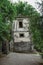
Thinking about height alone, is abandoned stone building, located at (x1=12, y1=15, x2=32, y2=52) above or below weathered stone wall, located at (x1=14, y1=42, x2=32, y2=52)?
above

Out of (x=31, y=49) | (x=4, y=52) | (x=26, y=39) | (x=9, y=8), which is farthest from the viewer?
(x=26, y=39)

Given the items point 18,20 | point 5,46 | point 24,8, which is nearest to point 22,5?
point 24,8

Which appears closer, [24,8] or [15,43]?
[15,43]

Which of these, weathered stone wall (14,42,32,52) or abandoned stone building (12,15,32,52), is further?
abandoned stone building (12,15,32,52)

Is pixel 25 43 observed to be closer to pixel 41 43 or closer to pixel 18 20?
pixel 18 20

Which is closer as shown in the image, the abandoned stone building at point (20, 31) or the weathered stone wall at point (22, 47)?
the weathered stone wall at point (22, 47)

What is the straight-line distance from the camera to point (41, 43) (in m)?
19.6

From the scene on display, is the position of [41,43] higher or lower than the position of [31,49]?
higher

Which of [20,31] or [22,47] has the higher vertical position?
[20,31]

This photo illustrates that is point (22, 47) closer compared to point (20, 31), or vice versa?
point (22, 47)

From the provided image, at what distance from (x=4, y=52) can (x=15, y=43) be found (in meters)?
10.7

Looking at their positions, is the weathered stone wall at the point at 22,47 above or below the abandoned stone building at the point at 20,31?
below

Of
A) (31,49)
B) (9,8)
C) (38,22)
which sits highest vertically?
(9,8)

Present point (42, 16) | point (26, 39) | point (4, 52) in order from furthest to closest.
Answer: point (26, 39), point (4, 52), point (42, 16)
